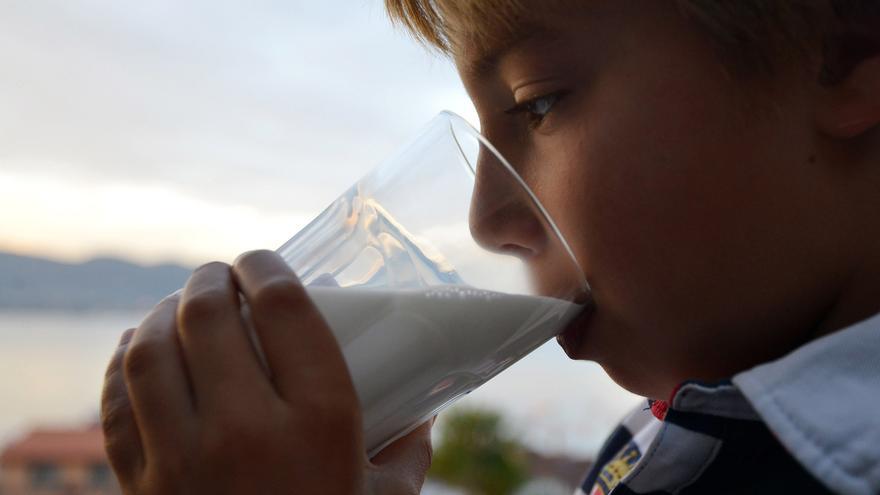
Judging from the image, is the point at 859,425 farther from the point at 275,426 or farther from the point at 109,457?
the point at 109,457

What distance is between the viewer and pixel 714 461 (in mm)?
583

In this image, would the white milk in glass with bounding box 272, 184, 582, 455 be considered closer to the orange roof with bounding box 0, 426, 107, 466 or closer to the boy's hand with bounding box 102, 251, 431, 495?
the boy's hand with bounding box 102, 251, 431, 495

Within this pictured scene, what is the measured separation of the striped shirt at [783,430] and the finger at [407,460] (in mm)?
182

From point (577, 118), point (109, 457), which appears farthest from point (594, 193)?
point (109, 457)

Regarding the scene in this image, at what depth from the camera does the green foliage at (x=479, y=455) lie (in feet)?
10.7

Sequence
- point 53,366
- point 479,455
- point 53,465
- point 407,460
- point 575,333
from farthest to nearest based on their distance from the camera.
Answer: point 479,455 < point 53,366 < point 53,465 < point 407,460 < point 575,333

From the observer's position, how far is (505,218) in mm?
546

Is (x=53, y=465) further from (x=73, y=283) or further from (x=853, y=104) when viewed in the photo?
(x=853, y=104)

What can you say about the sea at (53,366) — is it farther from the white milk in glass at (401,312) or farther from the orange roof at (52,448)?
the white milk in glass at (401,312)

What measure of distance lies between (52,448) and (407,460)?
3.96 ft

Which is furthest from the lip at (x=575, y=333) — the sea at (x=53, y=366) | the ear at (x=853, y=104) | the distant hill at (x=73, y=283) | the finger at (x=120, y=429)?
the distant hill at (x=73, y=283)

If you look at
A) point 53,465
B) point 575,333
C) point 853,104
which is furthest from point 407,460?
point 53,465

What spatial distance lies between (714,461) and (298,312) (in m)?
0.33

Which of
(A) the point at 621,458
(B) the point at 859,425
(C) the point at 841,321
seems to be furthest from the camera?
(A) the point at 621,458
